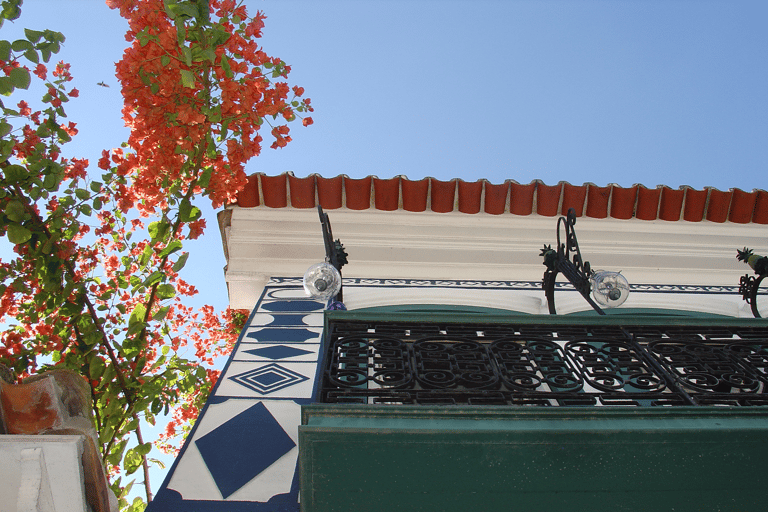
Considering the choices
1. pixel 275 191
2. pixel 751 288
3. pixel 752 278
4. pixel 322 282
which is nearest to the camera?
pixel 322 282

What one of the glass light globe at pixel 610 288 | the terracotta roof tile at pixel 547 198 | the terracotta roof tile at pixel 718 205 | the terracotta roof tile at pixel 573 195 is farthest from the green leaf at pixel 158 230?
the terracotta roof tile at pixel 718 205

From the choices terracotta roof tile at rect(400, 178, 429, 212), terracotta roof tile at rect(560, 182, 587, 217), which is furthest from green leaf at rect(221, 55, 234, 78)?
terracotta roof tile at rect(560, 182, 587, 217)

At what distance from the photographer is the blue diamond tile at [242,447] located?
2672 millimetres

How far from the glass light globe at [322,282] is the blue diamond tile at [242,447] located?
25.1 inches

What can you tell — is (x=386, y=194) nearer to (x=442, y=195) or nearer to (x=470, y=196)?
(x=442, y=195)

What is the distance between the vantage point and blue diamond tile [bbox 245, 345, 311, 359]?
367cm

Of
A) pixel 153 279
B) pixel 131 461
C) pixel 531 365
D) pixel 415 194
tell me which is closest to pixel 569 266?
pixel 531 365

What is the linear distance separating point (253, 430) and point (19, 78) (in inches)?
72.2

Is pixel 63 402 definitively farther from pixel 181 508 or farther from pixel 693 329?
pixel 693 329

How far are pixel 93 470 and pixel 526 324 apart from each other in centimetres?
188

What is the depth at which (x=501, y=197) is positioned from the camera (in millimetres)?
4949

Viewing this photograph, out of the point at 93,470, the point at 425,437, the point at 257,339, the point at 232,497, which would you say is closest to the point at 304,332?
the point at 257,339

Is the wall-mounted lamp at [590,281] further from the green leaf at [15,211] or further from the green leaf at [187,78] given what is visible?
the green leaf at [15,211]

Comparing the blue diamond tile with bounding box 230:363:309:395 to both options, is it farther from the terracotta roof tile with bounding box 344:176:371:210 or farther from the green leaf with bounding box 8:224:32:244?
the terracotta roof tile with bounding box 344:176:371:210
